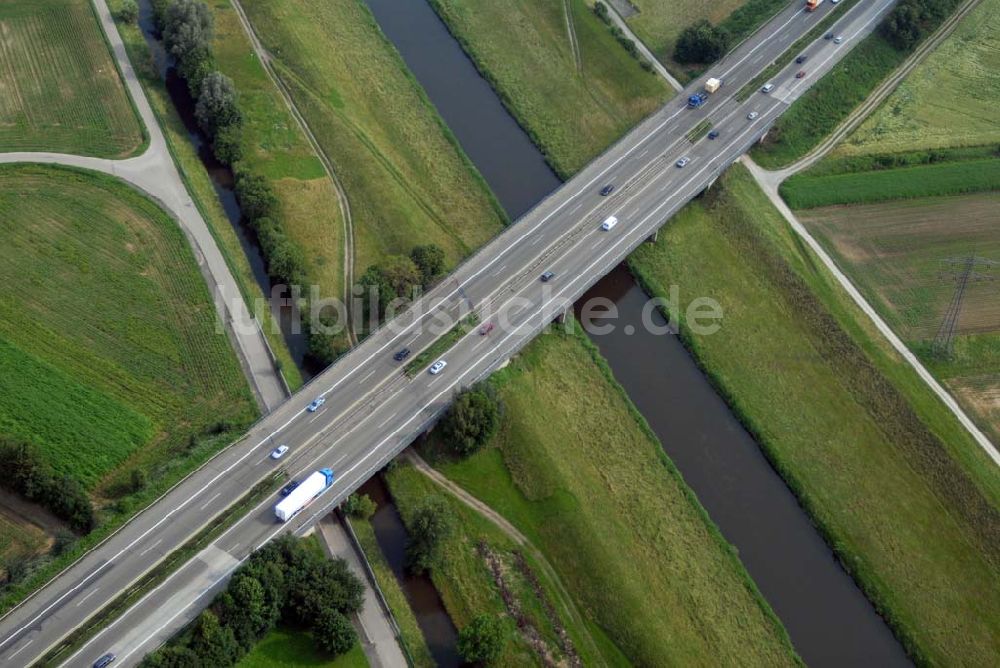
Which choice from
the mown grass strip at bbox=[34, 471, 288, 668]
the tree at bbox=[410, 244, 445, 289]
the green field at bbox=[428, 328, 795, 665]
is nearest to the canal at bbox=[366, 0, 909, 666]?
the green field at bbox=[428, 328, 795, 665]

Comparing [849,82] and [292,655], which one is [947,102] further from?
[292,655]

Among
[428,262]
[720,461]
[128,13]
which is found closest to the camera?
[720,461]

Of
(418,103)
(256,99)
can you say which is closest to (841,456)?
(418,103)

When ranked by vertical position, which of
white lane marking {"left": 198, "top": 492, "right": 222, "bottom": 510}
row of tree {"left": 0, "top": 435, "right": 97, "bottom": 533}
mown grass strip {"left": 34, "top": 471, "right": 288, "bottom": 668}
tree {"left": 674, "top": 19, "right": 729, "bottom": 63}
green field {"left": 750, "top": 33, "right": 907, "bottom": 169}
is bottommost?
mown grass strip {"left": 34, "top": 471, "right": 288, "bottom": 668}

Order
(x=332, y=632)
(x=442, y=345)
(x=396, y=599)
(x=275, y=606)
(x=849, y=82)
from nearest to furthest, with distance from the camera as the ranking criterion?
1. (x=332, y=632)
2. (x=275, y=606)
3. (x=396, y=599)
4. (x=442, y=345)
5. (x=849, y=82)

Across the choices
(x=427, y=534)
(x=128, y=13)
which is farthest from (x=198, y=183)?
(x=427, y=534)

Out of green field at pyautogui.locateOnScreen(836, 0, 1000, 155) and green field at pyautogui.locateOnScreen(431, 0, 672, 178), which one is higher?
green field at pyautogui.locateOnScreen(431, 0, 672, 178)

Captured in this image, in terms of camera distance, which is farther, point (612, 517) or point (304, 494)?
point (612, 517)

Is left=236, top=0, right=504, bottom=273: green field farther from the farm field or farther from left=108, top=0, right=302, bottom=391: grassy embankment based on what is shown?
the farm field
